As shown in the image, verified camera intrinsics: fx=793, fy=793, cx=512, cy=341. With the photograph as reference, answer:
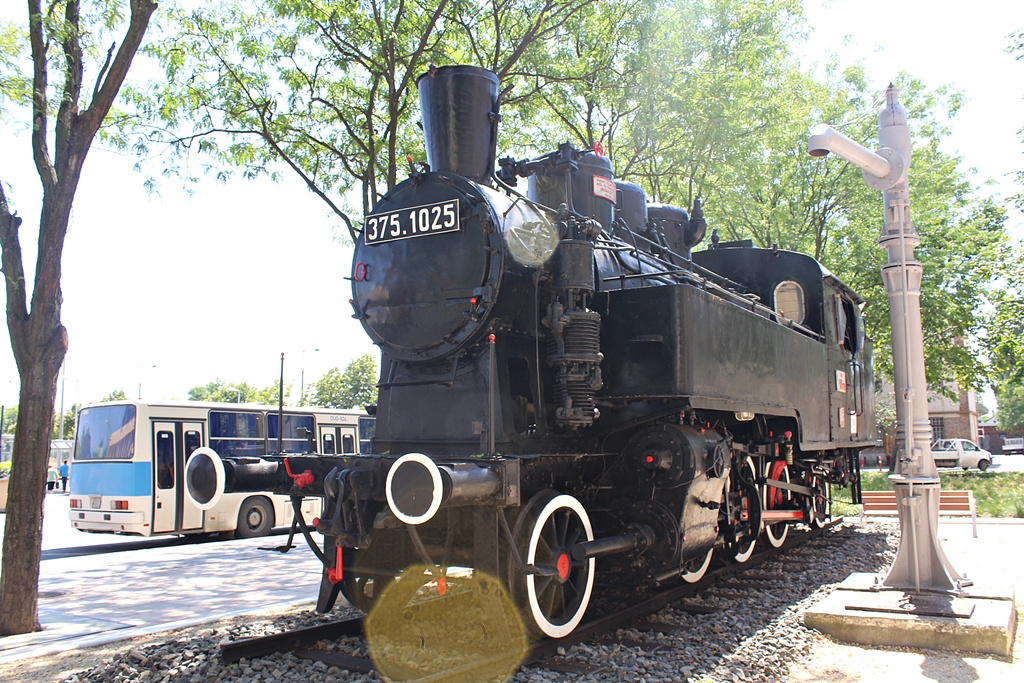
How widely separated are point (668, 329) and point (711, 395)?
67cm

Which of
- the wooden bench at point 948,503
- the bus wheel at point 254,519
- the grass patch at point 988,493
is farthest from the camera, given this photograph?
the grass patch at point 988,493

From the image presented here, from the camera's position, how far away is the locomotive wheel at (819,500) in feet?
29.4

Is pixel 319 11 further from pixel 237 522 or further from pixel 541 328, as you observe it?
pixel 237 522

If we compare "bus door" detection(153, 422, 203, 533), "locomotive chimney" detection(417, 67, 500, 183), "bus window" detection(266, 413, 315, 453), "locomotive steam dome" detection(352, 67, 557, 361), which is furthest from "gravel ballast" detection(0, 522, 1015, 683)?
"bus window" detection(266, 413, 315, 453)

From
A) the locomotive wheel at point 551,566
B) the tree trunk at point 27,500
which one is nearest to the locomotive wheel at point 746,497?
the locomotive wheel at point 551,566

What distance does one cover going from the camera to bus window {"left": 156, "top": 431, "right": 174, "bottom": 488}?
452 inches

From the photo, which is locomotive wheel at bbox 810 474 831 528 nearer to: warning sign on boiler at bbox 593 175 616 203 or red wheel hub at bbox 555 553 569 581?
warning sign on boiler at bbox 593 175 616 203

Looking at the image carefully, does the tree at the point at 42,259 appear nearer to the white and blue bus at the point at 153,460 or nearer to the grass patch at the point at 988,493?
the white and blue bus at the point at 153,460

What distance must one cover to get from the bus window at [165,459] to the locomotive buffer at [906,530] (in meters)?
9.42

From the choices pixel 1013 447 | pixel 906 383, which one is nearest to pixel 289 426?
pixel 906 383

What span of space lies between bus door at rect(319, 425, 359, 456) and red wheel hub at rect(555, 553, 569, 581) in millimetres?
9651

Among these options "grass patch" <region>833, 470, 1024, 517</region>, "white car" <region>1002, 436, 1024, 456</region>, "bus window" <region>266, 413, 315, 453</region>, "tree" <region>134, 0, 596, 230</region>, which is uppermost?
"tree" <region>134, 0, 596, 230</region>

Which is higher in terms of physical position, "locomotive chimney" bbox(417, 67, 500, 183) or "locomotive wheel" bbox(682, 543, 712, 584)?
"locomotive chimney" bbox(417, 67, 500, 183)

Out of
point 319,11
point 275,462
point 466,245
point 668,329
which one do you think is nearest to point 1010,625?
point 668,329
